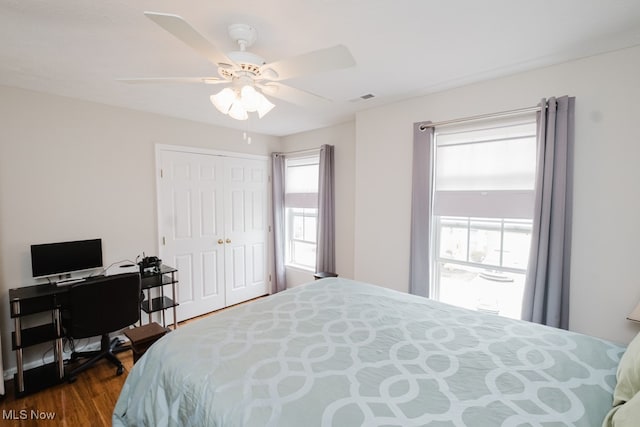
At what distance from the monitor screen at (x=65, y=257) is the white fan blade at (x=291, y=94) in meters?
2.29

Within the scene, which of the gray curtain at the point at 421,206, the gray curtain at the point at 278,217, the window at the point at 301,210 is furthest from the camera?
the gray curtain at the point at 278,217

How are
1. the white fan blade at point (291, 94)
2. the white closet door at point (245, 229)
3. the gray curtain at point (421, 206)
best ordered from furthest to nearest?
the white closet door at point (245, 229)
the gray curtain at point (421, 206)
the white fan blade at point (291, 94)

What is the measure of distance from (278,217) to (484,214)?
9.01 ft

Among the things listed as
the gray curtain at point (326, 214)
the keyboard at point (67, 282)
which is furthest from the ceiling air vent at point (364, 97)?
the keyboard at point (67, 282)

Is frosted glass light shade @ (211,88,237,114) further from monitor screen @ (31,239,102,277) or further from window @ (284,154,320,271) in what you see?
window @ (284,154,320,271)

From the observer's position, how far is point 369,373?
1.21 meters

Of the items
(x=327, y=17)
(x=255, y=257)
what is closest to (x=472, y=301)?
(x=327, y=17)

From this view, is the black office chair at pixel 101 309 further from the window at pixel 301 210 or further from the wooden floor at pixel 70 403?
the window at pixel 301 210

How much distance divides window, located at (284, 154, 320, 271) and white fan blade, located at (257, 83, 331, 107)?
2.00m

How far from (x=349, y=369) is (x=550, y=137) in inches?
81.0

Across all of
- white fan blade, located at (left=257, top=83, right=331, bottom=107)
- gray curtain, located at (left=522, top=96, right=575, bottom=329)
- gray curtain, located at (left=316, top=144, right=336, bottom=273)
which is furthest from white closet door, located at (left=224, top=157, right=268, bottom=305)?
gray curtain, located at (left=522, top=96, right=575, bottom=329)

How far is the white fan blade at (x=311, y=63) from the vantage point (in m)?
1.23

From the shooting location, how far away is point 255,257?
13.8 ft

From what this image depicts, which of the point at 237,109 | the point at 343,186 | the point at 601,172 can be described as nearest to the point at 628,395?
the point at 601,172
